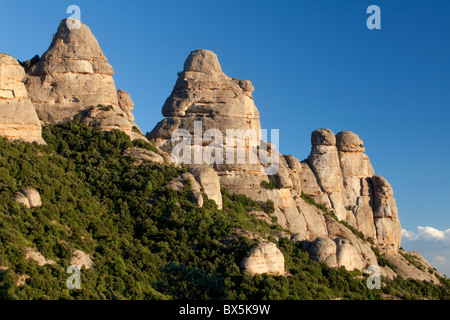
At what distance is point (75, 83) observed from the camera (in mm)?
61438

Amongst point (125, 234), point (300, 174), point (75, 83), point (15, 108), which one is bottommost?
point (125, 234)

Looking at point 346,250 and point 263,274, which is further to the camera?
point 346,250

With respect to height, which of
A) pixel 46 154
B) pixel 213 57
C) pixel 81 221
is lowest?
pixel 81 221

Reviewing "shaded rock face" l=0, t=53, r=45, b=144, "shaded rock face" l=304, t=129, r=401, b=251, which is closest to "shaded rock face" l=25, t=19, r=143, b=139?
"shaded rock face" l=0, t=53, r=45, b=144

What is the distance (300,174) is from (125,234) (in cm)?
2614

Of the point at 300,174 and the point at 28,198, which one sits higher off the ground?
the point at 300,174

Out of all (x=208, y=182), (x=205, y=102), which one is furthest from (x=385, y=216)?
(x=208, y=182)

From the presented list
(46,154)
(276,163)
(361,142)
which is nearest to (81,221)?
(46,154)

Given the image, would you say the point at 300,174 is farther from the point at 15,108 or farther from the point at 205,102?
the point at 15,108

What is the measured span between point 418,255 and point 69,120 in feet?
119

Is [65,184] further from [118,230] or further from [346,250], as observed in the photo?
[346,250]

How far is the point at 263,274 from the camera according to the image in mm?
50156

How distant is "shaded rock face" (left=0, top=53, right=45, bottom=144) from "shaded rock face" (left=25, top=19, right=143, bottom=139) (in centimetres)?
439

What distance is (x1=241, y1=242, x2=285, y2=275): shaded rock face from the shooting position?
4978 cm
